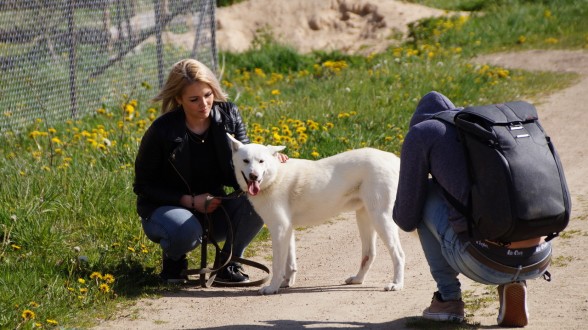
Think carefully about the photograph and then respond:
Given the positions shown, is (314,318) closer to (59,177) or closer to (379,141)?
(59,177)

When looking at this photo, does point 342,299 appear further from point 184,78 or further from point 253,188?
point 184,78

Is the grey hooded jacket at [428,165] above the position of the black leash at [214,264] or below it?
above

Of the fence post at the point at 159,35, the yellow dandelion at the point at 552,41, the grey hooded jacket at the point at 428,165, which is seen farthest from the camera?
the yellow dandelion at the point at 552,41

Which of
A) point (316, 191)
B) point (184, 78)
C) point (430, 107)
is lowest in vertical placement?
point (316, 191)

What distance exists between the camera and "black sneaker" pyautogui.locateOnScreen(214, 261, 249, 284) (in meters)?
5.63

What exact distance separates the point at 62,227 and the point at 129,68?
5095mm

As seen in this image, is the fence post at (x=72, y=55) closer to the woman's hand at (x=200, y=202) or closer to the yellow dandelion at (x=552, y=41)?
the woman's hand at (x=200, y=202)

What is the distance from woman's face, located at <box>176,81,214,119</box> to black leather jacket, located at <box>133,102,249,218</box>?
0.13 m

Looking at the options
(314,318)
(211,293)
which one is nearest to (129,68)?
(211,293)

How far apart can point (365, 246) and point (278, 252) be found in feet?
1.88

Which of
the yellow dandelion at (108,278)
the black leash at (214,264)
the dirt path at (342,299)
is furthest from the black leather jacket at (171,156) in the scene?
the dirt path at (342,299)

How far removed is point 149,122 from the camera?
909 centimetres

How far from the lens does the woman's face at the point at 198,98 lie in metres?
5.29

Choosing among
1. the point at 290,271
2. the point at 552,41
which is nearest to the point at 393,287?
the point at 290,271
